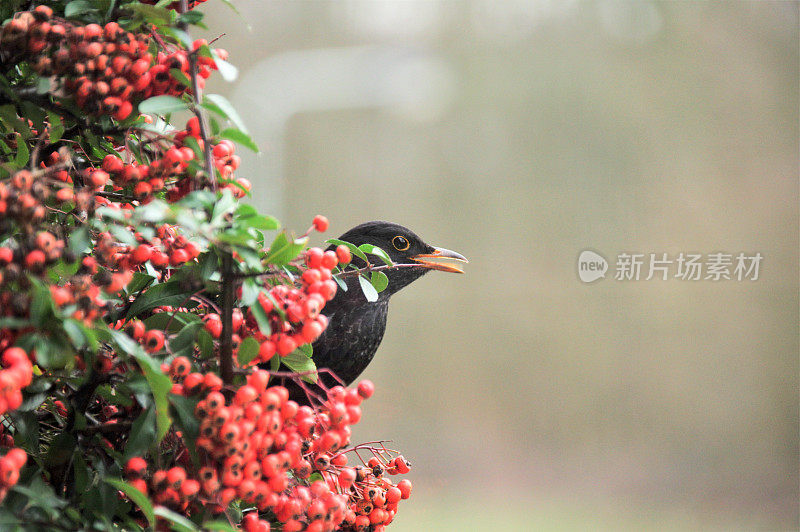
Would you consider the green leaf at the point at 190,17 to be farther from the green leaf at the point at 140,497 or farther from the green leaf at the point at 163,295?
the green leaf at the point at 140,497

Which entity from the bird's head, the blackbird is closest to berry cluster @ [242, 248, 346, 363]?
the blackbird

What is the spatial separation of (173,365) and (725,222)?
3.59m

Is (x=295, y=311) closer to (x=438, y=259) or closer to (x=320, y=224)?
(x=320, y=224)

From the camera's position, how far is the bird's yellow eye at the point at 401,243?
1.02 metres

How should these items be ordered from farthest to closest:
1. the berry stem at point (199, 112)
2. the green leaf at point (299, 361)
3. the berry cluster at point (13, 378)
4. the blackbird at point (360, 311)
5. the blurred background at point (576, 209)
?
the blurred background at point (576, 209), the blackbird at point (360, 311), the green leaf at point (299, 361), the berry stem at point (199, 112), the berry cluster at point (13, 378)

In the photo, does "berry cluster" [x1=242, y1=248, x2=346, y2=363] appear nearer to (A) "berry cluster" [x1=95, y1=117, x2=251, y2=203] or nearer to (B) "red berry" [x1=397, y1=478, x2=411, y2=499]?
(A) "berry cluster" [x1=95, y1=117, x2=251, y2=203]

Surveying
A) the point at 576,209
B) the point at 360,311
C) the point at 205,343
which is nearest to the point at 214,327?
the point at 205,343

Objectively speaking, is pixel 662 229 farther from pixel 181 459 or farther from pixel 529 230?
pixel 181 459

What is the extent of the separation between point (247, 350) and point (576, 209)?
11.2 feet

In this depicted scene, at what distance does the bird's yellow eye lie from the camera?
1025 millimetres

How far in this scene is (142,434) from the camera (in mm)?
496

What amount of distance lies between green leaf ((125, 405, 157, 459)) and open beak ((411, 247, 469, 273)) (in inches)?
20.8

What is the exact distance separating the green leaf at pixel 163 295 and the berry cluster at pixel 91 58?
0.43ft

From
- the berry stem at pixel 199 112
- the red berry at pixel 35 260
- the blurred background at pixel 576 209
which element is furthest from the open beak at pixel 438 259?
the blurred background at pixel 576 209
